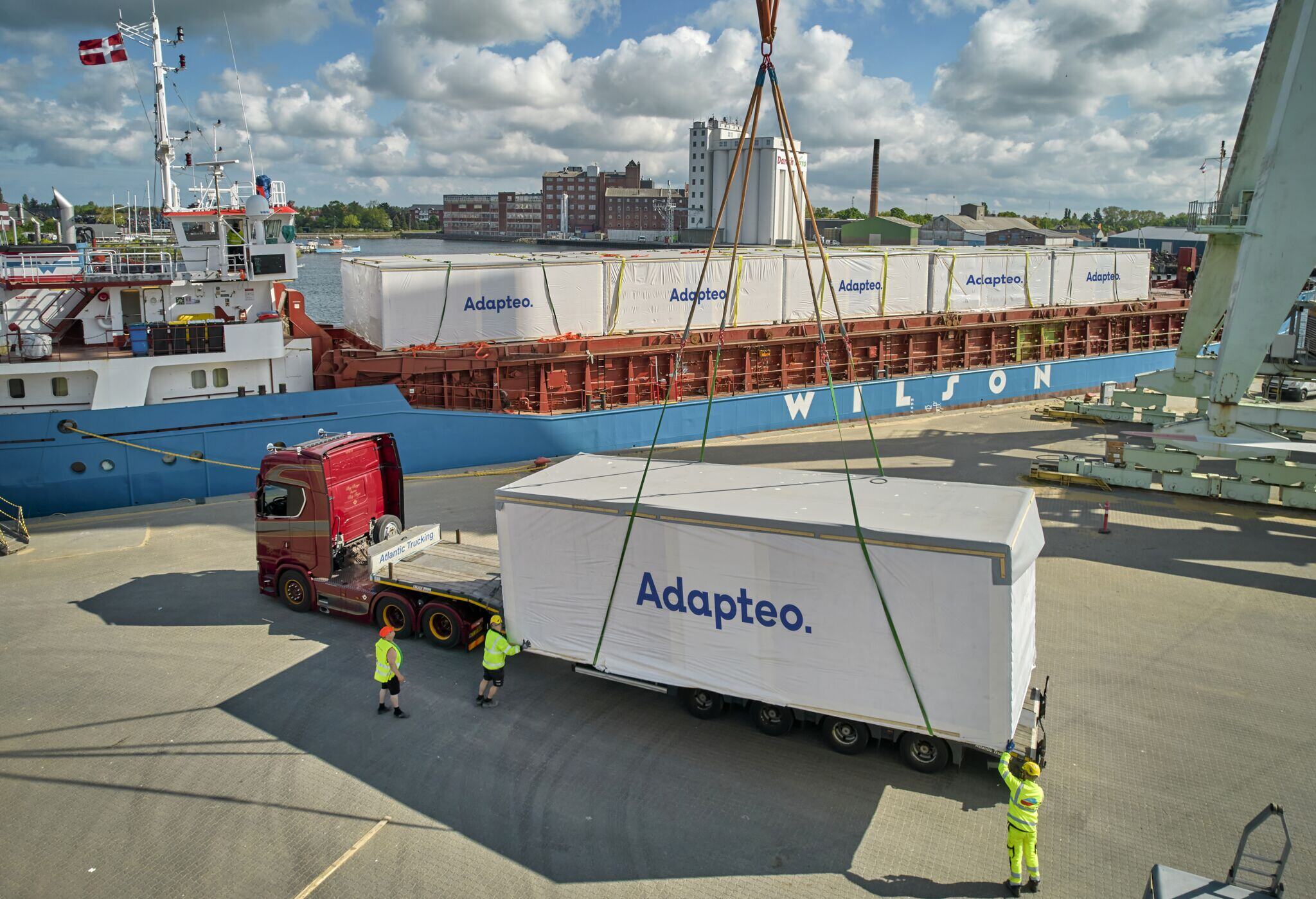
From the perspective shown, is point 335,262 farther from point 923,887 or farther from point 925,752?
point 923,887

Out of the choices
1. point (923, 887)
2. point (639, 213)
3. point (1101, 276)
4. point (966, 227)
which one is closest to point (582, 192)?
point (639, 213)

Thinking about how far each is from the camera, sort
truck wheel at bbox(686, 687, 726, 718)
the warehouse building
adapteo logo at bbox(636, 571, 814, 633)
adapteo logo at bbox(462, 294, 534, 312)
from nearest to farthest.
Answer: adapteo logo at bbox(636, 571, 814, 633) < truck wheel at bbox(686, 687, 726, 718) < adapteo logo at bbox(462, 294, 534, 312) < the warehouse building

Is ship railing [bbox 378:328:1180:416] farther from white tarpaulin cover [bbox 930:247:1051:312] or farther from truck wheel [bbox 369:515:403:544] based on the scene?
truck wheel [bbox 369:515:403:544]

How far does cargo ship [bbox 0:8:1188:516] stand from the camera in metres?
16.1

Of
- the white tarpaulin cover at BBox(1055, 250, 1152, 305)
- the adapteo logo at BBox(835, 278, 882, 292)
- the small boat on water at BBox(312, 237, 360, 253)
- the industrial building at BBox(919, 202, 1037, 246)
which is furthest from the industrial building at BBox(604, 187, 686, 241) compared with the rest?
the adapteo logo at BBox(835, 278, 882, 292)

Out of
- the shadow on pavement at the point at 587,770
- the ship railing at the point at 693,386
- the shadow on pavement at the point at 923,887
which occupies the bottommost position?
the shadow on pavement at the point at 923,887

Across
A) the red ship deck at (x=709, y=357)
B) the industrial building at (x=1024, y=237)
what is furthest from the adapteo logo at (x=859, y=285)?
the industrial building at (x=1024, y=237)

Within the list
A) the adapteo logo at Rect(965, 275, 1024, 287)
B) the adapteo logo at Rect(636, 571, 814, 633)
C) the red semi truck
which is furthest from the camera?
the adapteo logo at Rect(965, 275, 1024, 287)

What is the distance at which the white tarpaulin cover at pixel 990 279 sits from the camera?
2706cm

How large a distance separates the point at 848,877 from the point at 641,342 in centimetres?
1613

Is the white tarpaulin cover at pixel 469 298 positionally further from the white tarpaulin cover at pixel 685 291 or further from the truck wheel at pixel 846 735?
the truck wheel at pixel 846 735

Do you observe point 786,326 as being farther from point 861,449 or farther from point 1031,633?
point 1031,633

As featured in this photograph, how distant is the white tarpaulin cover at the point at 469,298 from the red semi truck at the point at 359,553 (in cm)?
716

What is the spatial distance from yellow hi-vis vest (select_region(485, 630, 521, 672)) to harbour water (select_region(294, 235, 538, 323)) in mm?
16912
